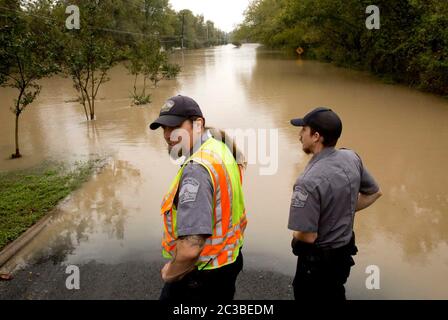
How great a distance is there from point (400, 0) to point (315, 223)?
19412 mm

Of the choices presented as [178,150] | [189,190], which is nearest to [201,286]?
[189,190]

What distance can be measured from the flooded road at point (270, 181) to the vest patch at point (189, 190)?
2.88 metres

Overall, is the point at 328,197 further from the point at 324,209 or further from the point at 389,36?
the point at 389,36

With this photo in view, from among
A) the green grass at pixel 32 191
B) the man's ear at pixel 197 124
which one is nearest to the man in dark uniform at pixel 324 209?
the man's ear at pixel 197 124

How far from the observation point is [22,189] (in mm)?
6984

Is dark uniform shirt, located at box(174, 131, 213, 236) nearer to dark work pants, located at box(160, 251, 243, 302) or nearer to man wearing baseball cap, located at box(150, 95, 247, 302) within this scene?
man wearing baseball cap, located at box(150, 95, 247, 302)

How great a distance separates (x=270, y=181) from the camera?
24.1ft

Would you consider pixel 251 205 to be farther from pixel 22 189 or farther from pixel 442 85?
pixel 442 85

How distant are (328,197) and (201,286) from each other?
3.40ft

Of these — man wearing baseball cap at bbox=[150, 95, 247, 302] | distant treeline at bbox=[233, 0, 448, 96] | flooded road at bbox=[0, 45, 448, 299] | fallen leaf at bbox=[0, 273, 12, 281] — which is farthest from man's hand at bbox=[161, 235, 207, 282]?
distant treeline at bbox=[233, 0, 448, 96]

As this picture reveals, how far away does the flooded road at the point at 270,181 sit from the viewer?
464cm

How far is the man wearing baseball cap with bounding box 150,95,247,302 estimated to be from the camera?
182cm

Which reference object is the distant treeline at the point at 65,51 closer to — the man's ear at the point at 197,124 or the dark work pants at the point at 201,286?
the man's ear at the point at 197,124

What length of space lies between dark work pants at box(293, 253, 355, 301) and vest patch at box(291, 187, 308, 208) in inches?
18.1
